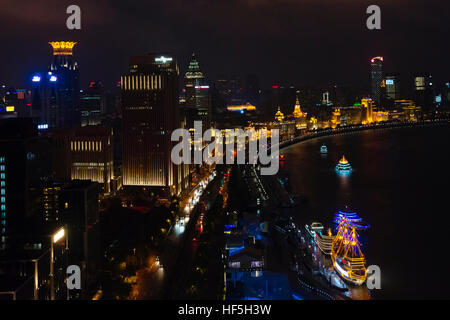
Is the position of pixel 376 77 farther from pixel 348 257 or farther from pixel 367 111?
pixel 348 257

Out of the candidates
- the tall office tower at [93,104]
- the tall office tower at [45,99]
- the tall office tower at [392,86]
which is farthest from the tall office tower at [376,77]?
the tall office tower at [45,99]

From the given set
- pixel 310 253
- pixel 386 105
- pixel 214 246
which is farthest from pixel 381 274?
pixel 386 105

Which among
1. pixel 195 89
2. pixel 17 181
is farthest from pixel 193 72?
pixel 17 181

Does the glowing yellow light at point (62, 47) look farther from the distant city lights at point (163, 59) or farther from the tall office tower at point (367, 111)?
the tall office tower at point (367, 111)

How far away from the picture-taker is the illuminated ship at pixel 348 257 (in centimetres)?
559

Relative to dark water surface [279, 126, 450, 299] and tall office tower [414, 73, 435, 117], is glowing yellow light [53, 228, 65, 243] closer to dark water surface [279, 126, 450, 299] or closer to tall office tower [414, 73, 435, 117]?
dark water surface [279, 126, 450, 299]

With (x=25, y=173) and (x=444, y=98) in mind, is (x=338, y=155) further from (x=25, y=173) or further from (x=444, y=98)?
(x=444, y=98)

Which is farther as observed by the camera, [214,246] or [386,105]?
[386,105]

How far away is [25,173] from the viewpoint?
19.2 ft

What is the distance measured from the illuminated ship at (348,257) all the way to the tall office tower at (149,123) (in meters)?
5.00

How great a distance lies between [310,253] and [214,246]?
1321 millimetres

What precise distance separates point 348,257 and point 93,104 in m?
18.4

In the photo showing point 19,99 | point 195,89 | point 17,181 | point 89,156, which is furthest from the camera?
point 195,89

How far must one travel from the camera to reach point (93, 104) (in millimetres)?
22203
